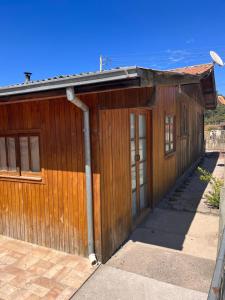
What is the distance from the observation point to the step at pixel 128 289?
2859mm

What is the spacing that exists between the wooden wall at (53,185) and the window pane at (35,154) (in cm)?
17

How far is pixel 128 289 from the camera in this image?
118 inches

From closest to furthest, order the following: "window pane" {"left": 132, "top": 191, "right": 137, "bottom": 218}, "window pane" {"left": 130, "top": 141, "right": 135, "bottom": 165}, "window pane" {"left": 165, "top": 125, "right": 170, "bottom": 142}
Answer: "window pane" {"left": 130, "top": 141, "right": 135, "bottom": 165} → "window pane" {"left": 132, "top": 191, "right": 137, "bottom": 218} → "window pane" {"left": 165, "top": 125, "right": 170, "bottom": 142}

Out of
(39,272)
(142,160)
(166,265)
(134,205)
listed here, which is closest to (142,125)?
(142,160)

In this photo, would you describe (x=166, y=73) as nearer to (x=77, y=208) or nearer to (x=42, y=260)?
(x=77, y=208)

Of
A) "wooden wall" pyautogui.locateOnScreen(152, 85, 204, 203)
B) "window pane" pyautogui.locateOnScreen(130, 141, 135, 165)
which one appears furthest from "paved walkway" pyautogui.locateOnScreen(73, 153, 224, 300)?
"window pane" pyautogui.locateOnScreen(130, 141, 135, 165)

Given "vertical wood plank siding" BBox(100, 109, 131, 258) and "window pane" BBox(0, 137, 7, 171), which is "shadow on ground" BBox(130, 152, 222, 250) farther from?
"window pane" BBox(0, 137, 7, 171)

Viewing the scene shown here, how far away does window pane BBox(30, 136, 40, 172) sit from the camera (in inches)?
158

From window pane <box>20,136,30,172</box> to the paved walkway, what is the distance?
80.5 inches

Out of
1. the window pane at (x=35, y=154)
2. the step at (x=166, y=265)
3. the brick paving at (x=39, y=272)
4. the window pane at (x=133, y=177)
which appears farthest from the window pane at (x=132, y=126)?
the brick paving at (x=39, y=272)

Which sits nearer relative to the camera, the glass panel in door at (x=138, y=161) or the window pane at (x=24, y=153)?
the window pane at (x=24, y=153)

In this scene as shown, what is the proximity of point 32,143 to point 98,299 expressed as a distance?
2.48m

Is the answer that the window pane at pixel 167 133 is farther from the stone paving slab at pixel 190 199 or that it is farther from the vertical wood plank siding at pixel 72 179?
the vertical wood plank siding at pixel 72 179

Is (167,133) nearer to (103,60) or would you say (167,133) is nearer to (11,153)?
(11,153)
